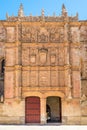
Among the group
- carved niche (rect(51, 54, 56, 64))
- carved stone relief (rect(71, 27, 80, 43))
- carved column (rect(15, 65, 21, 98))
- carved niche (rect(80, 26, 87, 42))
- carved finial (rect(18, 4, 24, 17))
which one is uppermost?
carved finial (rect(18, 4, 24, 17))

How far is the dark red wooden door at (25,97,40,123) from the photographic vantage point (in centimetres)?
2923

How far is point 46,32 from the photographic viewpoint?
30375 millimetres

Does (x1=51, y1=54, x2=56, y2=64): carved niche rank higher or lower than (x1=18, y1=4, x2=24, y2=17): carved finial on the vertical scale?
lower

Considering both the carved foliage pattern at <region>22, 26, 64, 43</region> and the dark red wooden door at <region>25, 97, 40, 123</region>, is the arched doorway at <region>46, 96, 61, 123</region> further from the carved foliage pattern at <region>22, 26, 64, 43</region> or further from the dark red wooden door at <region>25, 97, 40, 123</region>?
the carved foliage pattern at <region>22, 26, 64, 43</region>

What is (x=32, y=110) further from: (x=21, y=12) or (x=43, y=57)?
(x=21, y=12)

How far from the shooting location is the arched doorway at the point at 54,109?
3196cm

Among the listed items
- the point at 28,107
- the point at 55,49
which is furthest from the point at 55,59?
the point at 28,107

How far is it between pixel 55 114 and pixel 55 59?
656cm

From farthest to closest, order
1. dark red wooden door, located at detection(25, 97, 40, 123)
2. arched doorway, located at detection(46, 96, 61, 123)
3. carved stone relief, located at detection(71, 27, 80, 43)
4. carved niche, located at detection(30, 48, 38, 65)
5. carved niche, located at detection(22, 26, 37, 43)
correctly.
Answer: arched doorway, located at detection(46, 96, 61, 123) < carved stone relief, located at detection(71, 27, 80, 43) < carved niche, located at detection(22, 26, 37, 43) < carved niche, located at detection(30, 48, 38, 65) < dark red wooden door, located at detection(25, 97, 40, 123)

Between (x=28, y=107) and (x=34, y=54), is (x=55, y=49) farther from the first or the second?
(x=28, y=107)

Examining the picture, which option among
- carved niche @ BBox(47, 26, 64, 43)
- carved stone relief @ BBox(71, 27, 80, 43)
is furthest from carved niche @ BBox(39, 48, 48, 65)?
carved stone relief @ BBox(71, 27, 80, 43)

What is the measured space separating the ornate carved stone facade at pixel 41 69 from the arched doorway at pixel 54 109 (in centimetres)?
269

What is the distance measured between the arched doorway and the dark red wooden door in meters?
3.12

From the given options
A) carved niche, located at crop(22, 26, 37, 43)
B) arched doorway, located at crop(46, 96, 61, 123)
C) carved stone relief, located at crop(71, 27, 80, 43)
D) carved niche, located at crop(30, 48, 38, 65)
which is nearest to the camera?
carved niche, located at crop(30, 48, 38, 65)
